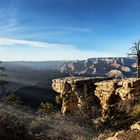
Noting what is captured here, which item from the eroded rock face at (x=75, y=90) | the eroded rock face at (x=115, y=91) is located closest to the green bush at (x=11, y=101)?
the eroded rock face at (x=75, y=90)

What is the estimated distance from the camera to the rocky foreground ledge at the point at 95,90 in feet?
107

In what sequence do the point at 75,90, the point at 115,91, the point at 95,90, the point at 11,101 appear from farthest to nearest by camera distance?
the point at 11,101, the point at 75,90, the point at 95,90, the point at 115,91

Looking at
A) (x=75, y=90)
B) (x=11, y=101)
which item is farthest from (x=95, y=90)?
(x=11, y=101)

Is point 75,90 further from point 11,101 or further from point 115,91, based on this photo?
point 11,101

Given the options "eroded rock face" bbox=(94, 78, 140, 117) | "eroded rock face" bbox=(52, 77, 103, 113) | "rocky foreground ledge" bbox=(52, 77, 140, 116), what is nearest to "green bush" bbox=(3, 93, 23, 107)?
"rocky foreground ledge" bbox=(52, 77, 140, 116)

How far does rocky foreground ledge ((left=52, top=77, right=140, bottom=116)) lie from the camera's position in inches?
1283

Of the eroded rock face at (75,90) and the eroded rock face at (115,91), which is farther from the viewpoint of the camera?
the eroded rock face at (75,90)

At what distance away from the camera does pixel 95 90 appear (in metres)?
40.1

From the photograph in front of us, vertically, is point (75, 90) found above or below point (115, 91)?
below

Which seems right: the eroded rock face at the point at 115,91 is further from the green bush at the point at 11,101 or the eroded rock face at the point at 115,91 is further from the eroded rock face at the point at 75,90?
the green bush at the point at 11,101

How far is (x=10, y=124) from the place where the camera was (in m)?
15.4

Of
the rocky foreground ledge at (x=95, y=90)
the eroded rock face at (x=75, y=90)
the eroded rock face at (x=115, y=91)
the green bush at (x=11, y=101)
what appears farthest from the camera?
the green bush at (x=11, y=101)

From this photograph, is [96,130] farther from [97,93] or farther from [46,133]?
[97,93]

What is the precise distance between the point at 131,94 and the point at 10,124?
18.9 meters
